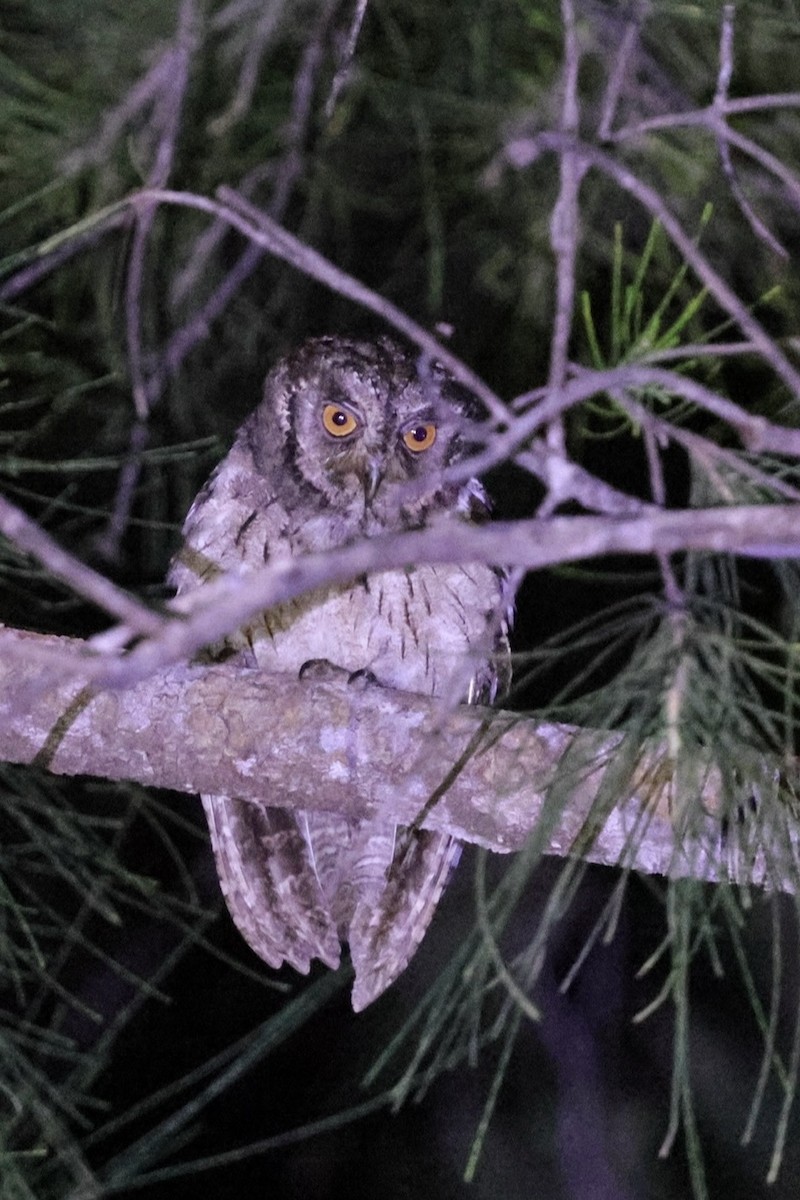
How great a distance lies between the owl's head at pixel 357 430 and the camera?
190 cm

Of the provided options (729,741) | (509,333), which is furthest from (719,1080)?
(729,741)

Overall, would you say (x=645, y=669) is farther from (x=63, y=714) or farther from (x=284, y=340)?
(x=284, y=340)

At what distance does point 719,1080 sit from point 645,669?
8.47 feet

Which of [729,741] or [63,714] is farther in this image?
[63,714]

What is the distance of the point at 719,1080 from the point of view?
10.5 feet

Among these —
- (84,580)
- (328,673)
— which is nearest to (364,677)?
(328,673)

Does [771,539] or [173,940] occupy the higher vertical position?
[771,539]

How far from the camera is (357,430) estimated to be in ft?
6.26

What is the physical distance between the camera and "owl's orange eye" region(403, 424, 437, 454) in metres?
1.94

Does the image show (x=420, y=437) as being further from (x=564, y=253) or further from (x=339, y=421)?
(x=564, y=253)

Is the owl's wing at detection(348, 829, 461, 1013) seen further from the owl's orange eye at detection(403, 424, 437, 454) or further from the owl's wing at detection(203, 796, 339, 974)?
the owl's orange eye at detection(403, 424, 437, 454)

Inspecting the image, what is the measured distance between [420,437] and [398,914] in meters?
0.79

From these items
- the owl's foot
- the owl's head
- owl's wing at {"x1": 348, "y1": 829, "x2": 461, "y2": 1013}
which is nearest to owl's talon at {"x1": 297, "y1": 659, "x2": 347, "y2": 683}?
the owl's foot

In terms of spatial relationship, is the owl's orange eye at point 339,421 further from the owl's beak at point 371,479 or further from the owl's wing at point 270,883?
the owl's wing at point 270,883
